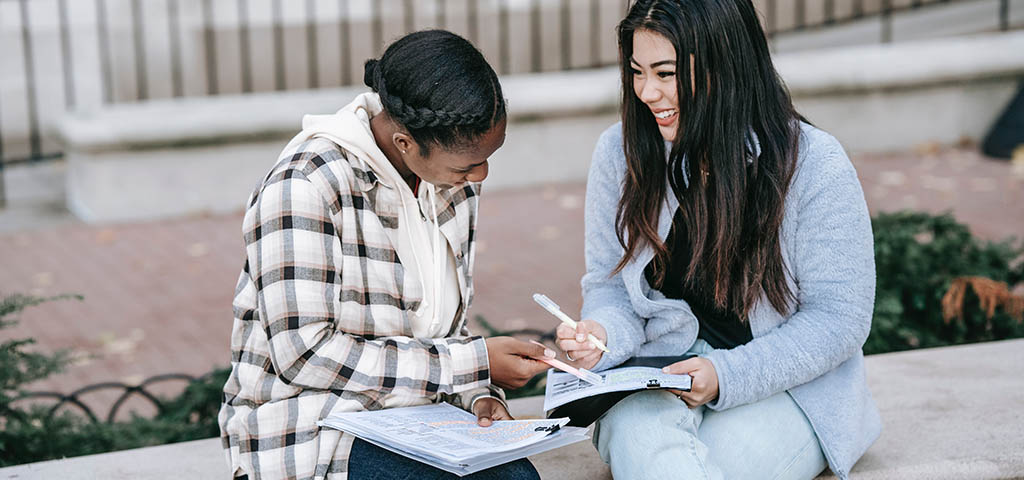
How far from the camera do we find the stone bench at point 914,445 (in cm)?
305

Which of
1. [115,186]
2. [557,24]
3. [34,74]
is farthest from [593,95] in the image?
[34,74]

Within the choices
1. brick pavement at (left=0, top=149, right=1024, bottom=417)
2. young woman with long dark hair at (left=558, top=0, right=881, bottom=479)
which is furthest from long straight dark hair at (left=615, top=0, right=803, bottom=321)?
brick pavement at (left=0, top=149, right=1024, bottom=417)

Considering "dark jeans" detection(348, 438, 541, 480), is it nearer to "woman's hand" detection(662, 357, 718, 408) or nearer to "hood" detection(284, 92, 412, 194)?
"woman's hand" detection(662, 357, 718, 408)

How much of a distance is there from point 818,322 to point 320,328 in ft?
3.94

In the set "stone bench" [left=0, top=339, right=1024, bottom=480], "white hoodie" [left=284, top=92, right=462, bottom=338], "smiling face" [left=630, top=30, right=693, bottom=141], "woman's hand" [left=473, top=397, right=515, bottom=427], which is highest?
"smiling face" [left=630, top=30, right=693, bottom=141]

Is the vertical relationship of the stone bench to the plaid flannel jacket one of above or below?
below

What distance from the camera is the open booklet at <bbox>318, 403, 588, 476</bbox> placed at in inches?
→ 94.7

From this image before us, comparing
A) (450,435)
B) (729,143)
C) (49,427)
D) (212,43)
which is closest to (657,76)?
(729,143)

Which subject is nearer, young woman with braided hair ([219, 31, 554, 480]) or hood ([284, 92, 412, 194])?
young woman with braided hair ([219, 31, 554, 480])

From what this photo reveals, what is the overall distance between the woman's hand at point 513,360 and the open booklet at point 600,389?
0.08 meters

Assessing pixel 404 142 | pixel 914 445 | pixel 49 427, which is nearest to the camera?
pixel 404 142

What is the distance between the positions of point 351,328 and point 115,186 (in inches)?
210

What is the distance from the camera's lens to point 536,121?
26.8ft

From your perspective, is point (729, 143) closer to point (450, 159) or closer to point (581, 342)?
point (581, 342)
